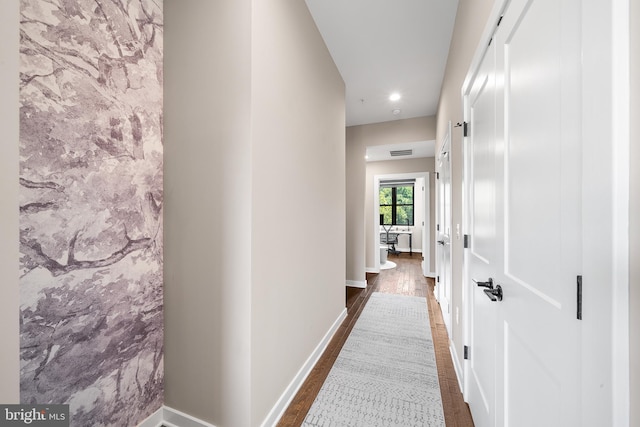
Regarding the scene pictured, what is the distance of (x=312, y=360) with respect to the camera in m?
2.03

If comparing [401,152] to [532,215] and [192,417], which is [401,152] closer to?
[532,215]

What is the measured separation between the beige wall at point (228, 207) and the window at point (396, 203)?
7.33 meters

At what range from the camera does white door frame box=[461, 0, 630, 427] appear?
1.44 ft

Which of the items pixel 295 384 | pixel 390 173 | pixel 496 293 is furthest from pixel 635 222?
pixel 390 173

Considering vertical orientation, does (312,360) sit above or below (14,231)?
below

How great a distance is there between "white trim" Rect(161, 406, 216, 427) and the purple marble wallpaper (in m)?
0.10

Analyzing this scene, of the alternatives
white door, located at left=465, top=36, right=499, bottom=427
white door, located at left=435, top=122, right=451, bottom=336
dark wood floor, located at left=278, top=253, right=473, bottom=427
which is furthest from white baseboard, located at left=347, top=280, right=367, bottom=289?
white door, located at left=465, top=36, right=499, bottom=427

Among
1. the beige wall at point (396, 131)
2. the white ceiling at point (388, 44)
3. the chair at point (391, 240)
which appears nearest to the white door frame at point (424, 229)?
the beige wall at point (396, 131)

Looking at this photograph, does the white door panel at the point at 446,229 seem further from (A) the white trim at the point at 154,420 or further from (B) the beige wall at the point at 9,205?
(B) the beige wall at the point at 9,205

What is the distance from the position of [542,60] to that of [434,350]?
7.64ft

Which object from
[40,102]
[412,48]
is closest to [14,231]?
[40,102]

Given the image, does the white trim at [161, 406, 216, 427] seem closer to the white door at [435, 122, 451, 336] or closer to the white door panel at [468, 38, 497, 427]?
the white door panel at [468, 38, 497, 427]

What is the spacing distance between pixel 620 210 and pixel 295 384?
1.88 meters

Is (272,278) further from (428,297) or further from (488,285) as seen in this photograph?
(428,297)
